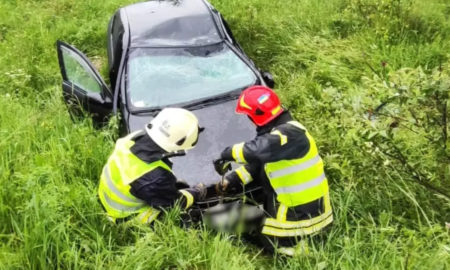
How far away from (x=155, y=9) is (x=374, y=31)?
280 centimetres

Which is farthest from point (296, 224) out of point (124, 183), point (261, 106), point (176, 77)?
point (176, 77)

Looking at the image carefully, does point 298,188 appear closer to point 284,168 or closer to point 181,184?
point 284,168

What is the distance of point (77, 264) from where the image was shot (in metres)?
2.51

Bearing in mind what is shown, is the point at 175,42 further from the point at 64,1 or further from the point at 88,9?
the point at 64,1

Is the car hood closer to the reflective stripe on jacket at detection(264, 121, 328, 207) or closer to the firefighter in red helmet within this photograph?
the firefighter in red helmet

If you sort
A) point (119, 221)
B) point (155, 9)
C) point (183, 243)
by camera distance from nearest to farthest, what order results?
point (183, 243) < point (119, 221) < point (155, 9)

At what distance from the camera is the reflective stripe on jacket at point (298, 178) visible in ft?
9.52

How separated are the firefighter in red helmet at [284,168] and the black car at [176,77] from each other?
555 mm

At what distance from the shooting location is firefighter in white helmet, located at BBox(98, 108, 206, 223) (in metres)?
2.78

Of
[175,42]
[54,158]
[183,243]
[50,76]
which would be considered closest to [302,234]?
[183,243]

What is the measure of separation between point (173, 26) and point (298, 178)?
→ 2744 millimetres

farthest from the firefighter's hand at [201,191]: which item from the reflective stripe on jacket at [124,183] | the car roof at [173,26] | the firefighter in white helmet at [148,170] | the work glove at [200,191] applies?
the car roof at [173,26]

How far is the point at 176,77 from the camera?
4.28 meters

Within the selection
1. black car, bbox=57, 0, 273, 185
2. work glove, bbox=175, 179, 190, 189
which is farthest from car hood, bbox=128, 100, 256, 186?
work glove, bbox=175, 179, 190, 189
